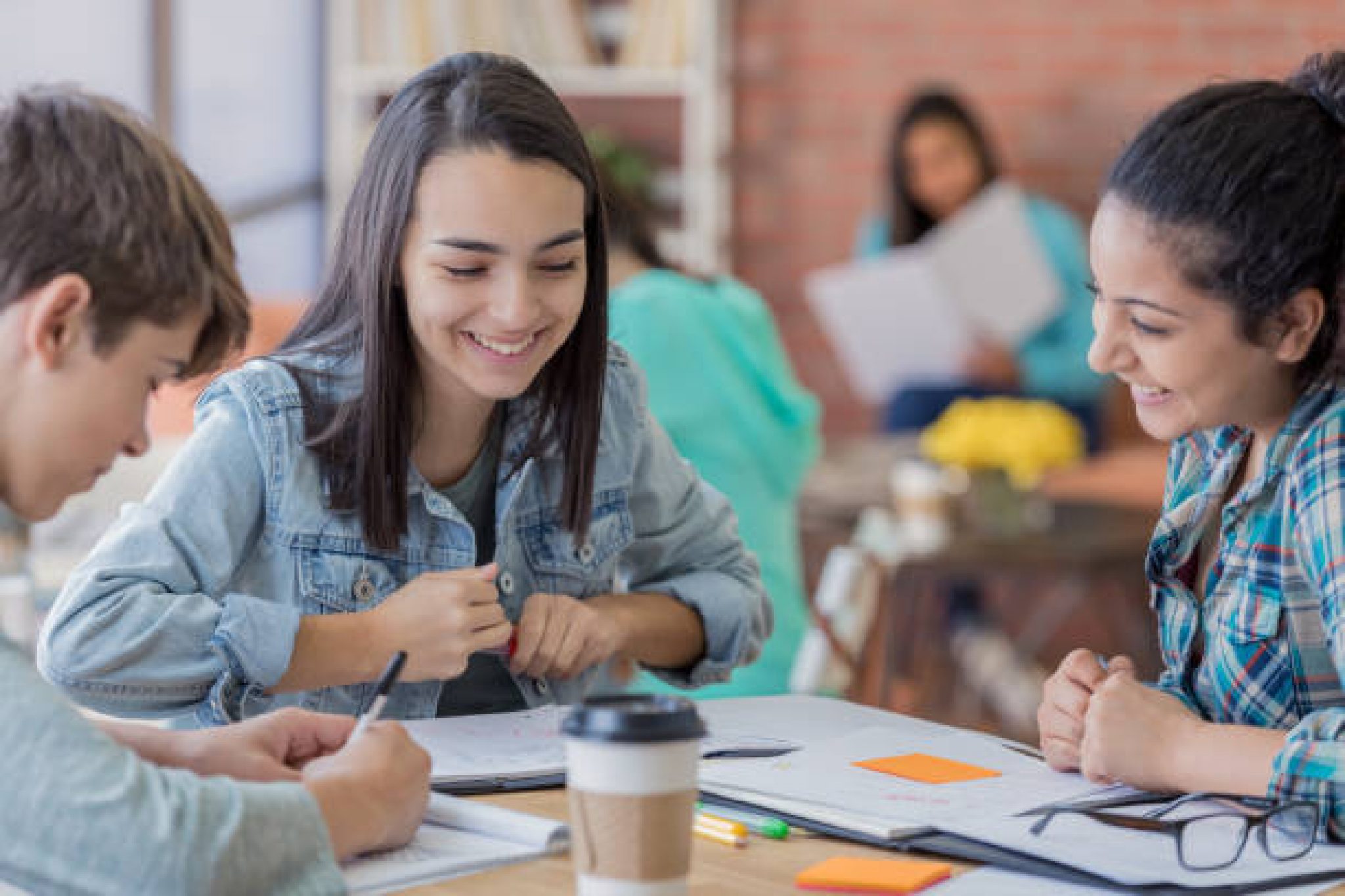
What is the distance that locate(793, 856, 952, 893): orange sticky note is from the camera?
1.06 m

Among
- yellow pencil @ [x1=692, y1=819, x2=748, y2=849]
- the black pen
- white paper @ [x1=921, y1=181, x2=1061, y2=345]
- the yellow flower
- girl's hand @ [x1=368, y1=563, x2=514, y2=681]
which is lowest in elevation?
the yellow flower

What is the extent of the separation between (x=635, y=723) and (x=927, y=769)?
17.3 inches

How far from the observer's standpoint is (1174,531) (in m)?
1.46

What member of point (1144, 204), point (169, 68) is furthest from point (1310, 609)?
point (169, 68)

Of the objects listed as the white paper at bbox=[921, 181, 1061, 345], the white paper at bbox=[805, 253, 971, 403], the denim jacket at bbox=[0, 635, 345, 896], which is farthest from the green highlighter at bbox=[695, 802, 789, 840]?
the white paper at bbox=[921, 181, 1061, 345]

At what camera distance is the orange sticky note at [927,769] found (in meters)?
1.29

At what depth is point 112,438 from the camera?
3.49 feet

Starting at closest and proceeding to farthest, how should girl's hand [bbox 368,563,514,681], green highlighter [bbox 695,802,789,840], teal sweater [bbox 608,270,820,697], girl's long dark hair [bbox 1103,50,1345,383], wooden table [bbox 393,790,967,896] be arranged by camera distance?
wooden table [bbox 393,790,967,896] < green highlighter [bbox 695,802,789,840] < girl's long dark hair [bbox 1103,50,1345,383] < girl's hand [bbox 368,563,514,681] < teal sweater [bbox 608,270,820,697]

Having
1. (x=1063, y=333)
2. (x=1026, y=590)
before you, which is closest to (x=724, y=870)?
(x=1063, y=333)

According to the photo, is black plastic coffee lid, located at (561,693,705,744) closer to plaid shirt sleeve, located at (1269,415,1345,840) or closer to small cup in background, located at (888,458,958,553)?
plaid shirt sleeve, located at (1269,415,1345,840)

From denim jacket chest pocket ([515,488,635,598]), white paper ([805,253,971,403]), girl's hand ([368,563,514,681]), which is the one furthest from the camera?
white paper ([805,253,971,403])

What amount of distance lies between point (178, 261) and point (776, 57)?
4.34 metres

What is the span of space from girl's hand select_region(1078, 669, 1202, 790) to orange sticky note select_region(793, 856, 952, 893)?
22cm

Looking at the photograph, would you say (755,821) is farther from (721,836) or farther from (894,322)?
(894,322)
